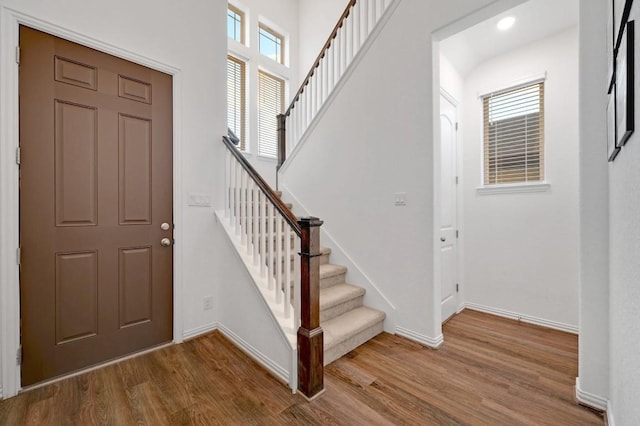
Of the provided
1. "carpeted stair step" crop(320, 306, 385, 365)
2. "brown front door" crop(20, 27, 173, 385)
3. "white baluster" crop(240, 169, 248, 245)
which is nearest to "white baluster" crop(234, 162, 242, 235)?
"white baluster" crop(240, 169, 248, 245)

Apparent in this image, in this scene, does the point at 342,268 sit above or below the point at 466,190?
below

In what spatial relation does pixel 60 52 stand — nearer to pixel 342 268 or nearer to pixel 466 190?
pixel 342 268

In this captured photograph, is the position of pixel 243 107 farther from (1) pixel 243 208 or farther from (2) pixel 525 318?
(2) pixel 525 318

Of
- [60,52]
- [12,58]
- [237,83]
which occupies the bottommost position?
[12,58]

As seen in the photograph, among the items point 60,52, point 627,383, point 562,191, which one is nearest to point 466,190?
point 562,191

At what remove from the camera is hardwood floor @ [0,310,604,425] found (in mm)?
1574

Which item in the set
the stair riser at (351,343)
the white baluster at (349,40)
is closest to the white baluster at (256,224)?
the stair riser at (351,343)

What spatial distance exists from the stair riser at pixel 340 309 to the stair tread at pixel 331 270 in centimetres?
32

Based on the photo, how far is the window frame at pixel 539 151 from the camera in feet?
9.37

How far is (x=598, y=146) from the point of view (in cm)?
161

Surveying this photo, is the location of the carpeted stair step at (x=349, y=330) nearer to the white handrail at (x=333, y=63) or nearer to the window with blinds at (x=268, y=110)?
the white handrail at (x=333, y=63)

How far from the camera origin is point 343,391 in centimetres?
180

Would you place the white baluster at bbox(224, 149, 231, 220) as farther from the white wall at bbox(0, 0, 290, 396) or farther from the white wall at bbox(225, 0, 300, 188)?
the white wall at bbox(225, 0, 300, 188)

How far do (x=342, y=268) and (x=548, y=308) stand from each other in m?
2.10
